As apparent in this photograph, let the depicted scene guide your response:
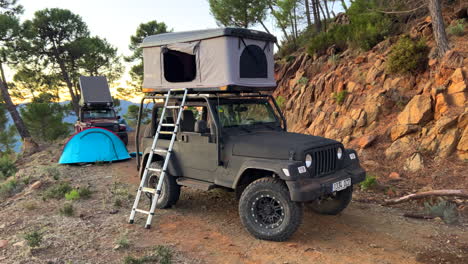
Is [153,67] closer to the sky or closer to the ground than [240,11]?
closer to the ground

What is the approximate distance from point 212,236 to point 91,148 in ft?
27.8

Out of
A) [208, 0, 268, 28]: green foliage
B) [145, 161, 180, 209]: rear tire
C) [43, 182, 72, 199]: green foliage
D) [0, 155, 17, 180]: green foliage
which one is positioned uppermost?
[208, 0, 268, 28]: green foliage

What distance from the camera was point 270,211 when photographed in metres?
5.47

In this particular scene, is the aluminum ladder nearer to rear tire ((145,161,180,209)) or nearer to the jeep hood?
rear tire ((145,161,180,209))

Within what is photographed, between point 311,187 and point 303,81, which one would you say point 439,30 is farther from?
point 311,187

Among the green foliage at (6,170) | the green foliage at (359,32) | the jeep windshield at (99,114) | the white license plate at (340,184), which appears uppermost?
the green foliage at (359,32)

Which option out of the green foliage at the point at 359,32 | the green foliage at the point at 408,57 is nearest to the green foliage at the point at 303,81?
the green foliage at the point at 359,32

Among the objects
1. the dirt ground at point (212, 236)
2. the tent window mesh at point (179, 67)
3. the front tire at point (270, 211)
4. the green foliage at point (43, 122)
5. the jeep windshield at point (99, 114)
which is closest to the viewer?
the dirt ground at point (212, 236)

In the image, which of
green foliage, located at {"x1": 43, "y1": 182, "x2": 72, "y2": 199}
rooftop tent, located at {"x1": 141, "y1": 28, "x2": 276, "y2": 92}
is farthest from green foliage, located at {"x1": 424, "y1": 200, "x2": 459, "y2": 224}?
green foliage, located at {"x1": 43, "y1": 182, "x2": 72, "y2": 199}

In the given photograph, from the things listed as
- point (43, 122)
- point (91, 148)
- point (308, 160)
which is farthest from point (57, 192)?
point (43, 122)

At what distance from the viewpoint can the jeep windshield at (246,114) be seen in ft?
21.0

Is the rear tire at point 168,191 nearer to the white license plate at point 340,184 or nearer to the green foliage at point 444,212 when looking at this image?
the white license plate at point 340,184

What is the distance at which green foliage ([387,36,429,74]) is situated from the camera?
11289 millimetres

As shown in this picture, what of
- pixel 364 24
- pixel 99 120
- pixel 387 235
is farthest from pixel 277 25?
pixel 387 235
